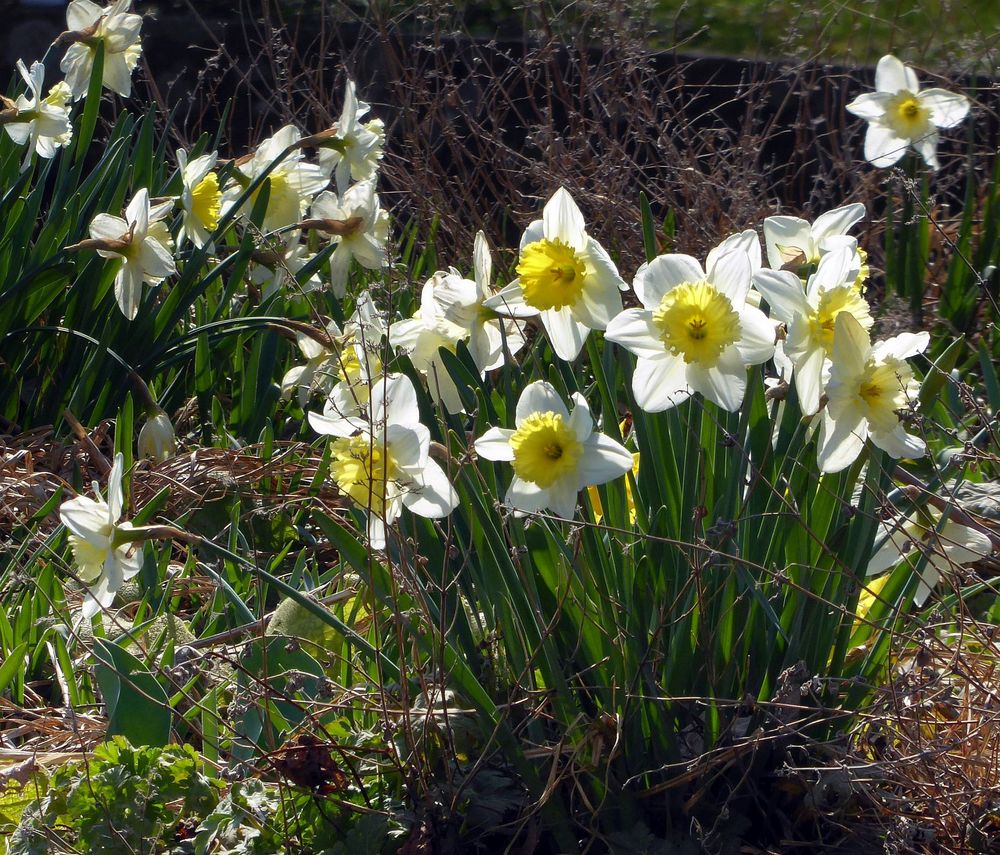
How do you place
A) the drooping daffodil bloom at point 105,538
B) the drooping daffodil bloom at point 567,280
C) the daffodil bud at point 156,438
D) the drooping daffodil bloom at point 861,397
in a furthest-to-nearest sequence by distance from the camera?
the daffodil bud at point 156,438 < the drooping daffodil bloom at point 105,538 < the drooping daffodil bloom at point 567,280 < the drooping daffodil bloom at point 861,397

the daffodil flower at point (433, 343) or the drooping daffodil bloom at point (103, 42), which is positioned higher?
the drooping daffodil bloom at point (103, 42)

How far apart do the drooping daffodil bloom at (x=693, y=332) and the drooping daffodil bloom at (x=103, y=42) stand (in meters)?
2.18

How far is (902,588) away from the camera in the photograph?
1.78 m

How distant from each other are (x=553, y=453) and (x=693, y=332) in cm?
23

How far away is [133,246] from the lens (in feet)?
8.29

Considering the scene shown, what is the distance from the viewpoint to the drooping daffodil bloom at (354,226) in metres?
2.60

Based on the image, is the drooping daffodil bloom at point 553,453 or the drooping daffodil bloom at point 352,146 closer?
the drooping daffodil bloom at point 553,453

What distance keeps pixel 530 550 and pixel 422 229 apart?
10.3 ft

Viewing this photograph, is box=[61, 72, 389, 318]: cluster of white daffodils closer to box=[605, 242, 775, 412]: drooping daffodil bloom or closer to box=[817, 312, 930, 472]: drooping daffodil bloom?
box=[605, 242, 775, 412]: drooping daffodil bloom

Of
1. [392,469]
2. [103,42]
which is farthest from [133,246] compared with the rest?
[392,469]

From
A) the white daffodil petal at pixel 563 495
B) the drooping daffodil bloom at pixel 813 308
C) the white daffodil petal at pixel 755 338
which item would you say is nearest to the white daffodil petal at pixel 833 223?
the drooping daffodil bloom at pixel 813 308

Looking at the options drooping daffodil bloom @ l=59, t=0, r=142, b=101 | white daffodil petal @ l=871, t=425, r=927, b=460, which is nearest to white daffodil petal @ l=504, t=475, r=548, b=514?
white daffodil petal @ l=871, t=425, r=927, b=460

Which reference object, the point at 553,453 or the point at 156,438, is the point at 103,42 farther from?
the point at 553,453

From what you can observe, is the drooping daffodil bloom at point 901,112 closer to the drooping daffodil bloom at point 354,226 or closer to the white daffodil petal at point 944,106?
the white daffodil petal at point 944,106
